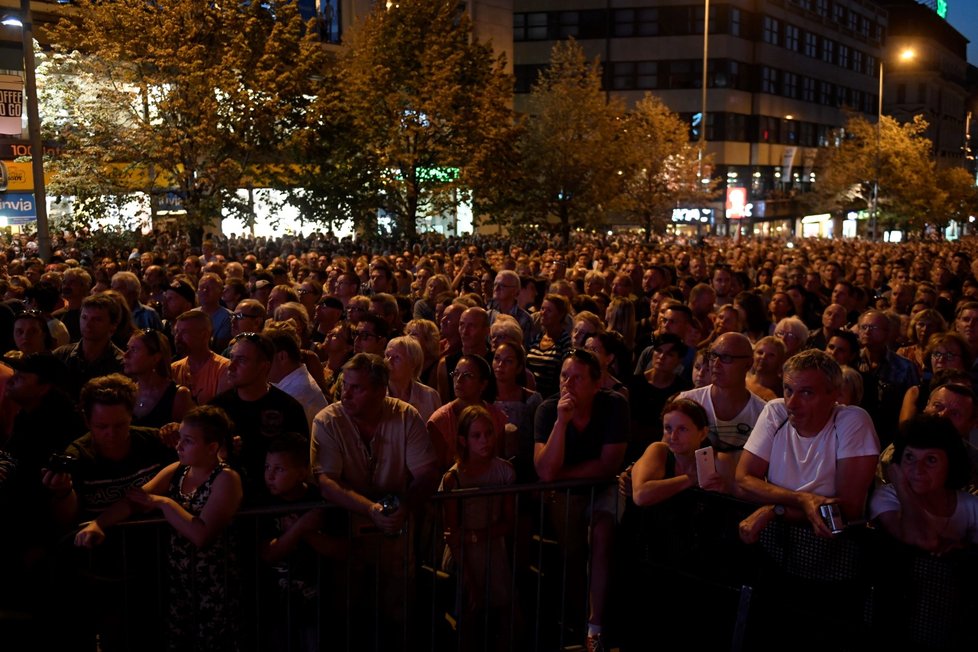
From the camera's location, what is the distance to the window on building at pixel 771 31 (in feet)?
207

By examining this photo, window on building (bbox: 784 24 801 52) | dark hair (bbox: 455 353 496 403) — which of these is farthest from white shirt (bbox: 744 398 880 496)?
window on building (bbox: 784 24 801 52)

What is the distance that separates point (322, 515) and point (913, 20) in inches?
4044

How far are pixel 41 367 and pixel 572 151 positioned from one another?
32.5 meters

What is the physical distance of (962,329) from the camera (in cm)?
816

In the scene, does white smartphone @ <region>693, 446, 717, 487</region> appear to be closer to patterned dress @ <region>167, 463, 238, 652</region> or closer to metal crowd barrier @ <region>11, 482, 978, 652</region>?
metal crowd barrier @ <region>11, 482, 978, 652</region>

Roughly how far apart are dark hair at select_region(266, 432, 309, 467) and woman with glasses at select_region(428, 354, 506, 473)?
1121 millimetres

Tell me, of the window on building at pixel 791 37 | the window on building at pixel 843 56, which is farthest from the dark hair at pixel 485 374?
the window on building at pixel 843 56

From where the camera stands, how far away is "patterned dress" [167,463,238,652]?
484 cm

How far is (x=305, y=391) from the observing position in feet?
21.7

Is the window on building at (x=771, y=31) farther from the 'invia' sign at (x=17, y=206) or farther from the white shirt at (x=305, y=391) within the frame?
the white shirt at (x=305, y=391)

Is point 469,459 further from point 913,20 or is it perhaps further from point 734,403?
point 913,20

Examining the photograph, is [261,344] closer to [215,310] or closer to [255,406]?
[255,406]

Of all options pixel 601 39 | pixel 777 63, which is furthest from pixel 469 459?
pixel 777 63

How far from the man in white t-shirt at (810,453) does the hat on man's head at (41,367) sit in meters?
3.90
